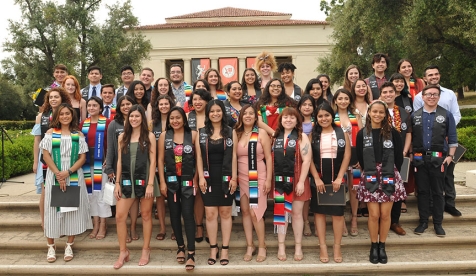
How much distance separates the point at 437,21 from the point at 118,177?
47.5 ft

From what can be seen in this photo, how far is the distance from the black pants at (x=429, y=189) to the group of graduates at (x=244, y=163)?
0.02 m

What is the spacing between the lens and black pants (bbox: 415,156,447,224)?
491 centimetres

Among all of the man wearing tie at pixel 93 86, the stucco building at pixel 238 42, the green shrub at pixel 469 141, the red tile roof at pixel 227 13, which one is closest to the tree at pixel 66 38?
the stucco building at pixel 238 42

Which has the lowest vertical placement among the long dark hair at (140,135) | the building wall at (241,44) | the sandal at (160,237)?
the sandal at (160,237)

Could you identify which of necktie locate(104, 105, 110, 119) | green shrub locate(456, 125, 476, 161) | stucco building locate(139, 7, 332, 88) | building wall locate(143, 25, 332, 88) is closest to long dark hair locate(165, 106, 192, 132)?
necktie locate(104, 105, 110, 119)

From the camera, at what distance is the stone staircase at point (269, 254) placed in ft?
14.3

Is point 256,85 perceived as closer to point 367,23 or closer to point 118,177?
point 118,177

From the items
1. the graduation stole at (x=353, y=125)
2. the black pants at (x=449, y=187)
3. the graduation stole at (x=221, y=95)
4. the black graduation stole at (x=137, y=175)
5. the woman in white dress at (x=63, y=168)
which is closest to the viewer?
the black graduation stole at (x=137, y=175)

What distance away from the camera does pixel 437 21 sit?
1405 cm

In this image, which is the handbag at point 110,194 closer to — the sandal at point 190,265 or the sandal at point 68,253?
the sandal at point 68,253

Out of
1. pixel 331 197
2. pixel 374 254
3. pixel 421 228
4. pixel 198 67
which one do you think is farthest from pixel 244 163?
pixel 198 67

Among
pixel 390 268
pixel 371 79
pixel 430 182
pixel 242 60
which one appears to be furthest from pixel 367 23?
pixel 242 60

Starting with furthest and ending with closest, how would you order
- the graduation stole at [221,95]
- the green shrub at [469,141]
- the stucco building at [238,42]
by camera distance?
the stucco building at [238,42]
the green shrub at [469,141]
the graduation stole at [221,95]

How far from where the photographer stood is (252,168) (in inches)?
173
